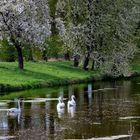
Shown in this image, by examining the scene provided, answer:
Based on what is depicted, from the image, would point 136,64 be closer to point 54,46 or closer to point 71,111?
point 54,46

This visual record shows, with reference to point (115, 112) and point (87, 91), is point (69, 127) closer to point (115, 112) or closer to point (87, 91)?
point (115, 112)

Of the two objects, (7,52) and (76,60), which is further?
(7,52)

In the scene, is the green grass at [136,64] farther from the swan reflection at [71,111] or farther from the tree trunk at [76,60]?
the swan reflection at [71,111]

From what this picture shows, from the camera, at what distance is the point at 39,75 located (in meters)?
73.7

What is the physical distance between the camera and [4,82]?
209 ft

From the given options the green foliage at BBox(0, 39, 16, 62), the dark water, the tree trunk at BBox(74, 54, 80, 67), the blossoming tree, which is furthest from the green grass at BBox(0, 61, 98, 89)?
the dark water

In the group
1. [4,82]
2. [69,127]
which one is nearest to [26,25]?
[4,82]

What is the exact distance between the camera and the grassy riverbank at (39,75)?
214 ft

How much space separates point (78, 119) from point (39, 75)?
3730 centimetres

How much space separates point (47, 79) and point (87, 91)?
500 inches

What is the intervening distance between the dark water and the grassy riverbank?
33.5ft

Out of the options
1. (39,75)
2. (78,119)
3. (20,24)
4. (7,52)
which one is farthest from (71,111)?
(7,52)

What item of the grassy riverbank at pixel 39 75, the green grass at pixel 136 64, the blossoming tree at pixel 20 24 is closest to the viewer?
the grassy riverbank at pixel 39 75

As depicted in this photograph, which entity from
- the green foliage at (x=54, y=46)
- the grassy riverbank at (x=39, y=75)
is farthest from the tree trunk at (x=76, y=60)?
the green foliage at (x=54, y=46)
